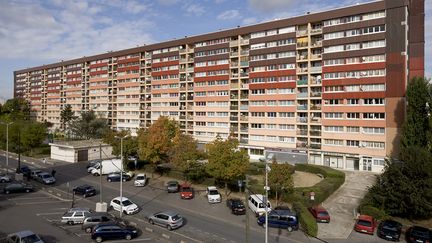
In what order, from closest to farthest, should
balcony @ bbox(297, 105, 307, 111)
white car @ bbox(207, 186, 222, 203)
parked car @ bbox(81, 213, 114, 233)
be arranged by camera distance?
1. parked car @ bbox(81, 213, 114, 233)
2. white car @ bbox(207, 186, 222, 203)
3. balcony @ bbox(297, 105, 307, 111)

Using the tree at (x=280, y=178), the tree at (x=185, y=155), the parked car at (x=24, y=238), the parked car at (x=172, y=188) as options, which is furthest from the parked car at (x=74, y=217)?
the tree at (x=280, y=178)

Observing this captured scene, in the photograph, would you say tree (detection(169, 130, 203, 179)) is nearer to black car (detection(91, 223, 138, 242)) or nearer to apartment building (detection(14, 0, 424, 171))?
black car (detection(91, 223, 138, 242))

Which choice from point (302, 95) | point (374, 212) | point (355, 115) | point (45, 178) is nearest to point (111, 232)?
point (374, 212)

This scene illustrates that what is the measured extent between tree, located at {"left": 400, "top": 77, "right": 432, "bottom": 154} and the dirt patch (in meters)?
13.5

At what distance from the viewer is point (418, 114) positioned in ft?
160

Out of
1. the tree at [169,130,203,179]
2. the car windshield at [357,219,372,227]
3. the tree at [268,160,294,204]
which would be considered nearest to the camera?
the car windshield at [357,219,372,227]

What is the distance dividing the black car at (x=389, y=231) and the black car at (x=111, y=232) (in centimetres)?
2276

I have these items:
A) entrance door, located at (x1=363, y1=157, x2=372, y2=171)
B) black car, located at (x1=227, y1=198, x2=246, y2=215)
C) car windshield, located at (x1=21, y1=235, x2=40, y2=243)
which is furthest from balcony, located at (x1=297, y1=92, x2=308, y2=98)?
car windshield, located at (x1=21, y1=235, x2=40, y2=243)

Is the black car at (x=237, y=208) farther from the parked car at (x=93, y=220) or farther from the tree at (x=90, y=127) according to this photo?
the tree at (x=90, y=127)

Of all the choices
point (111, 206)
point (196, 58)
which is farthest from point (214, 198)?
point (196, 58)

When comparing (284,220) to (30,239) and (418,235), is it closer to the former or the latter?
(418,235)

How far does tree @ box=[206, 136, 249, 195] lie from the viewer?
44.7m

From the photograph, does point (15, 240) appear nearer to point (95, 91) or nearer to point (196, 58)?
point (196, 58)

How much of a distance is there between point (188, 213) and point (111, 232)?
11.0 m
